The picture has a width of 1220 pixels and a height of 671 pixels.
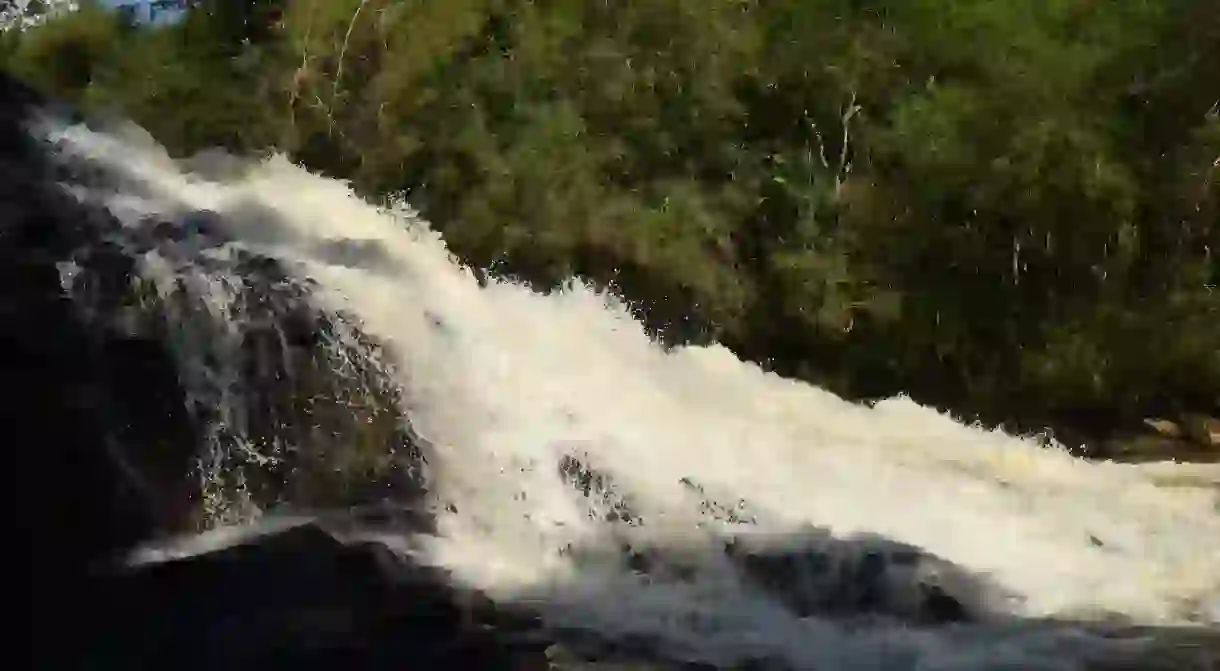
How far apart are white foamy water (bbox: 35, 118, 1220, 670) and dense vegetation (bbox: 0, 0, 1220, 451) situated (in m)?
2.75

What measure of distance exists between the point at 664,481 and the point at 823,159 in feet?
28.5

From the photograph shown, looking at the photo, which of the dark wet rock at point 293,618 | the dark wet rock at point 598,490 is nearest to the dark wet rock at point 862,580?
the dark wet rock at point 598,490

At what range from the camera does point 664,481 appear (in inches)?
309

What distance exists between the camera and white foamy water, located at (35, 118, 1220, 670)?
640cm

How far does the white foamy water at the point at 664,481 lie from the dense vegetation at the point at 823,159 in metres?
2.75

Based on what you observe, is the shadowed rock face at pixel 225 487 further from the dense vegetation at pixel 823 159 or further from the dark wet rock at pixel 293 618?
the dense vegetation at pixel 823 159

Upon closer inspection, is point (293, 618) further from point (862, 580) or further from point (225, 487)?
point (862, 580)

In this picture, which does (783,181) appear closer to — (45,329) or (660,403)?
(660,403)

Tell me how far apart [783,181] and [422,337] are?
804cm

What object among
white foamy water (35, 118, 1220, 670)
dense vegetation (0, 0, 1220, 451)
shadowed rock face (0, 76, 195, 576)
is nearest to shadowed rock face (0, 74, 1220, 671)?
shadowed rock face (0, 76, 195, 576)

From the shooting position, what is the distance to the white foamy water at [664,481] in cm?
640

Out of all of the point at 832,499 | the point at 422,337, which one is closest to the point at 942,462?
the point at 832,499

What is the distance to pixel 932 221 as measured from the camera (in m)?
14.7

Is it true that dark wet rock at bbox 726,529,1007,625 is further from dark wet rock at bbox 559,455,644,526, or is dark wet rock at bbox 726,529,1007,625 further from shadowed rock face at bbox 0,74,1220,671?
dark wet rock at bbox 559,455,644,526
